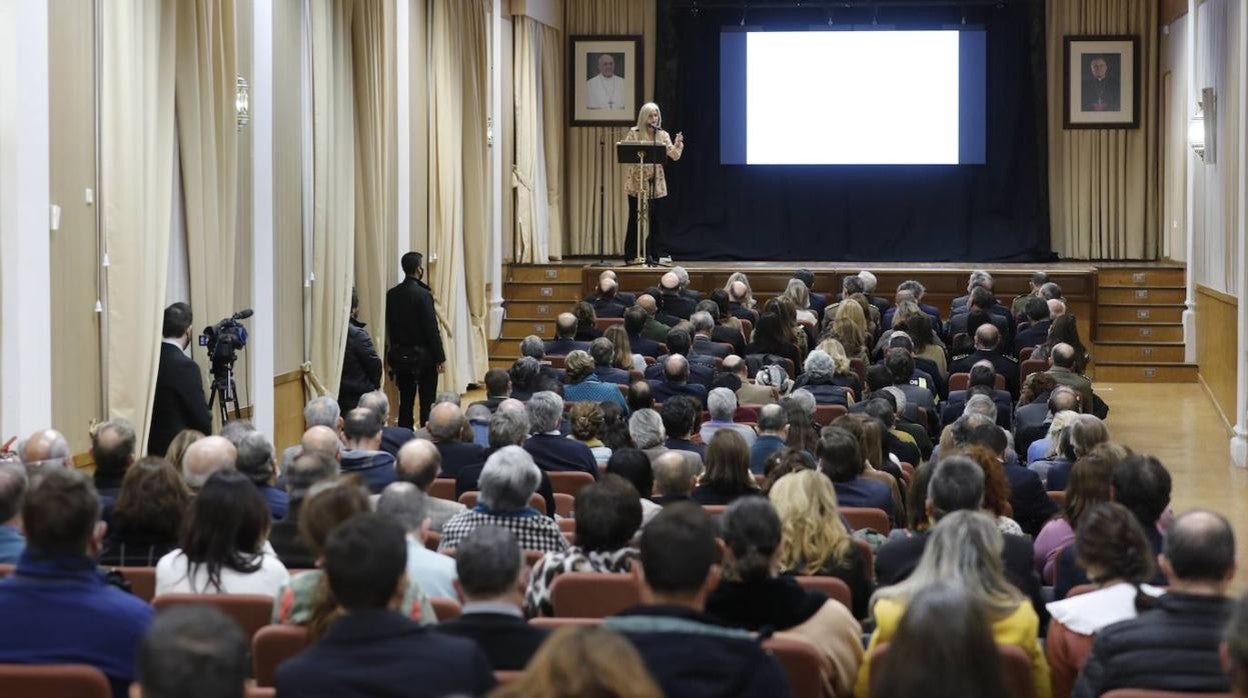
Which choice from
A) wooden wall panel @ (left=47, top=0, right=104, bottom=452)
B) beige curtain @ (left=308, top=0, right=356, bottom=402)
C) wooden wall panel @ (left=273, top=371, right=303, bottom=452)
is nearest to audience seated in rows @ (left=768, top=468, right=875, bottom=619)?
wooden wall panel @ (left=47, top=0, right=104, bottom=452)

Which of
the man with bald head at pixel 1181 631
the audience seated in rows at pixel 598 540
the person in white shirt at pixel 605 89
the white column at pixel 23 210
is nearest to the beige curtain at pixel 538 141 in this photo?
the person in white shirt at pixel 605 89

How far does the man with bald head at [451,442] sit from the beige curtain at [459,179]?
23.8ft

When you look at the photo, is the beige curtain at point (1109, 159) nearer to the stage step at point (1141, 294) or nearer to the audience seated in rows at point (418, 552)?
the stage step at point (1141, 294)

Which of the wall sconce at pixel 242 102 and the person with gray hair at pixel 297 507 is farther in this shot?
the wall sconce at pixel 242 102

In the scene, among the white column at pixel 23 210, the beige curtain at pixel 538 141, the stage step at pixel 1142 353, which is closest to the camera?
the white column at pixel 23 210

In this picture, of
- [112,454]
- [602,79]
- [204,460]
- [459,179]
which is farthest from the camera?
[602,79]

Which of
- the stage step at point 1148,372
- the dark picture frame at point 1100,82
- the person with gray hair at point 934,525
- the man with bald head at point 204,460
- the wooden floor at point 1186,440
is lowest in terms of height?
the wooden floor at point 1186,440

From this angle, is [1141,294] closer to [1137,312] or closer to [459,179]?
[1137,312]

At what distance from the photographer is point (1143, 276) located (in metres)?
17.6

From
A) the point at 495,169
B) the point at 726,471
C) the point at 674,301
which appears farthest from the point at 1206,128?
the point at 726,471

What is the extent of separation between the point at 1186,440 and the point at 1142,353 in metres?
4.13

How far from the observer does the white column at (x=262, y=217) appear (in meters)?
10.5

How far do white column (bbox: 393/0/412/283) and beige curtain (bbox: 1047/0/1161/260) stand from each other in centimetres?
873

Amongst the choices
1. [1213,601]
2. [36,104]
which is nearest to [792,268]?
[36,104]
